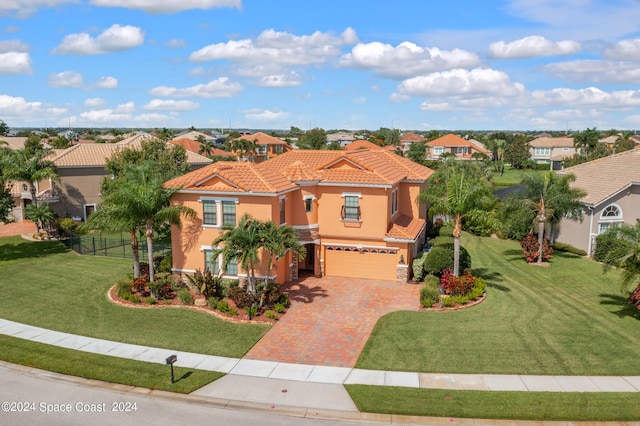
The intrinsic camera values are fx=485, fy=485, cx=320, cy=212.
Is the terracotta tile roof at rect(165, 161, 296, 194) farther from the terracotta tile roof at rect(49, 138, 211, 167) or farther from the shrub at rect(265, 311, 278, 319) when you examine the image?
the terracotta tile roof at rect(49, 138, 211, 167)

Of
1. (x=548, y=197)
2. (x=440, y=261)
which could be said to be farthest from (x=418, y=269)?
(x=548, y=197)

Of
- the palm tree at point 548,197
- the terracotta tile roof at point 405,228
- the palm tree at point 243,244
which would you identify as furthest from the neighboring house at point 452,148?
the palm tree at point 243,244

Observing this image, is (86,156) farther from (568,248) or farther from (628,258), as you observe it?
(628,258)

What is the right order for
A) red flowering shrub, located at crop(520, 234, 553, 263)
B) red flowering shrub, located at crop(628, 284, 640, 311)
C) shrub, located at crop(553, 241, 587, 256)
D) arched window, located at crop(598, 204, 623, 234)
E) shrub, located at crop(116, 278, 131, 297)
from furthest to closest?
shrub, located at crop(553, 241, 587, 256) < arched window, located at crop(598, 204, 623, 234) < red flowering shrub, located at crop(520, 234, 553, 263) < shrub, located at crop(116, 278, 131, 297) < red flowering shrub, located at crop(628, 284, 640, 311)

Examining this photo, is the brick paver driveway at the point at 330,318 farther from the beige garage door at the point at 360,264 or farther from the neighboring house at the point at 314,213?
the neighboring house at the point at 314,213

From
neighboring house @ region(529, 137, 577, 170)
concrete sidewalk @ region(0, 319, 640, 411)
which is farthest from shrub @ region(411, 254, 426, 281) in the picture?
neighboring house @ region(529, 137, 577, 170)

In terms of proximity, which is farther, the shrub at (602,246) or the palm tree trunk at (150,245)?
Result: the shrub at (602,246)

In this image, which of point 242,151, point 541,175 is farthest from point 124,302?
point 242,151
